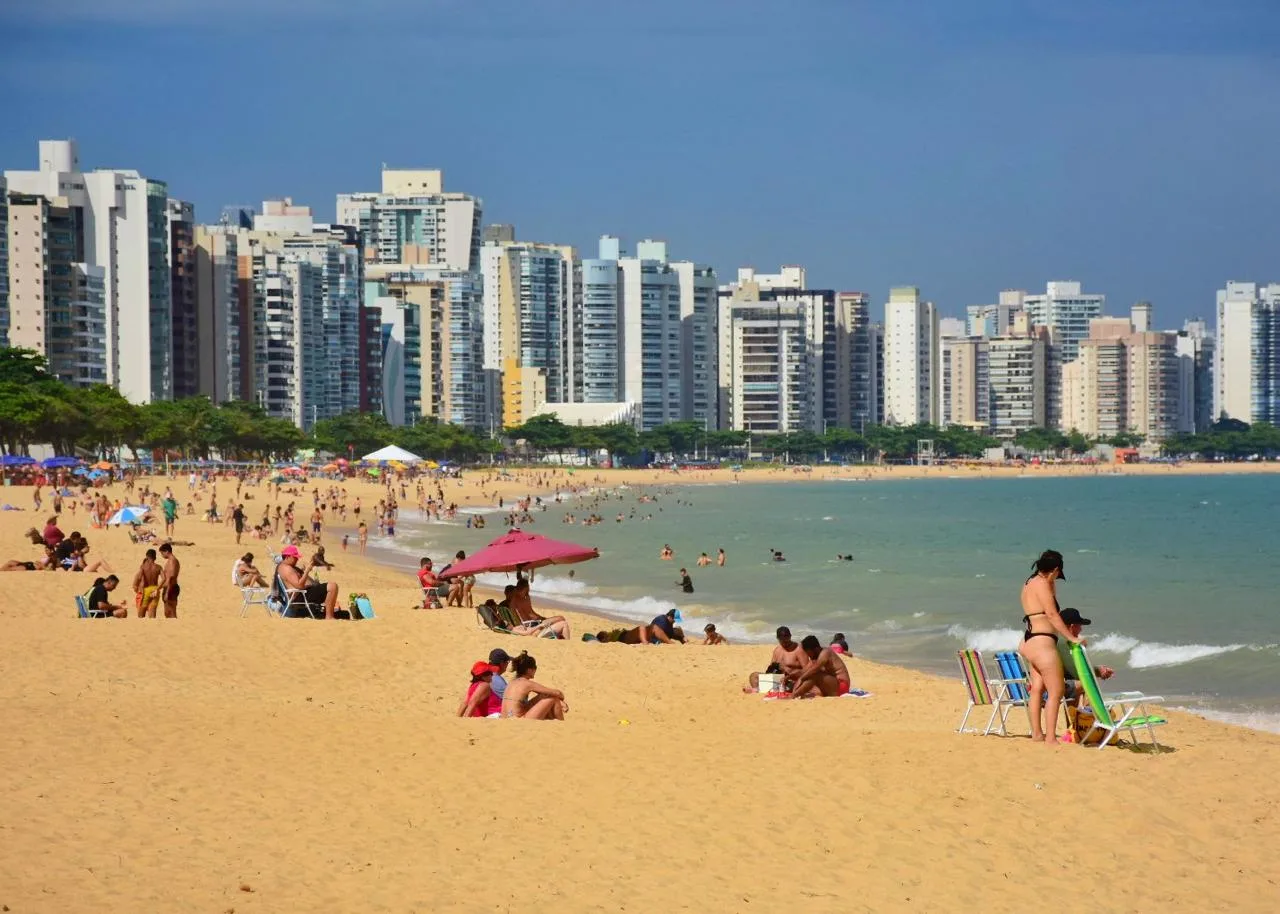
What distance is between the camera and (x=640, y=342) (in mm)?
179375

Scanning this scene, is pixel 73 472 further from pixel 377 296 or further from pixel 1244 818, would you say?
pixel 377 296

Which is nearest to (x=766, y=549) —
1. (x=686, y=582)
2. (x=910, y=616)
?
(x=686, y=582)

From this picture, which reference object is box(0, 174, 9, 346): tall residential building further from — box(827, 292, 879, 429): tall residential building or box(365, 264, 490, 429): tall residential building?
box(827, 292, 879, 429): tall residential building

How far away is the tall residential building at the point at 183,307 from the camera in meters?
125

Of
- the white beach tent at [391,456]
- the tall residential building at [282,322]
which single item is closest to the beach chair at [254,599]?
the white beach tent at [391,456]

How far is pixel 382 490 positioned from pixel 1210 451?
136632 millimetres

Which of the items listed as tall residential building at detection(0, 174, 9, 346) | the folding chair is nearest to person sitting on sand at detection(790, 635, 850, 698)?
the folding chair

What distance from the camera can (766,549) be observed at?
51.0 meters

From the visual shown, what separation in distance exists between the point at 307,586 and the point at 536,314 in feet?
547

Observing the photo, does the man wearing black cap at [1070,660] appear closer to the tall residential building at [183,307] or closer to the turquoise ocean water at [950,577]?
the turquoise ocean water at [950,577]

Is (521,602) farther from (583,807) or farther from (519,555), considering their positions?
(583,807)

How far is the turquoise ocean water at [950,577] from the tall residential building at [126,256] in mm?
42697

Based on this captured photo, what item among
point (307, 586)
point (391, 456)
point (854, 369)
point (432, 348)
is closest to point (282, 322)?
point (432, 348)

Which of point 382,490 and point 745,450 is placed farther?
point 745,450
